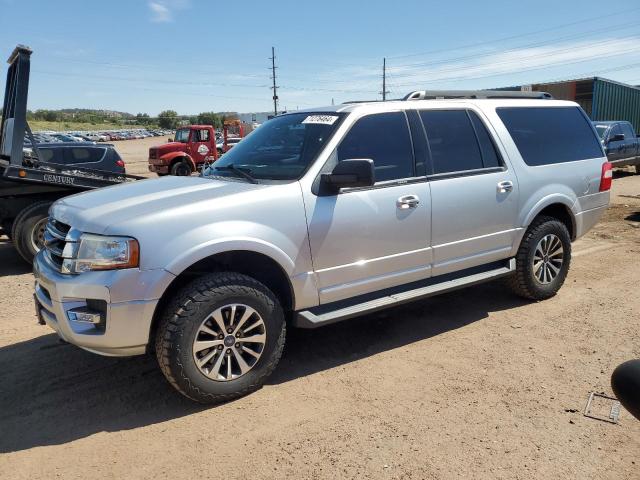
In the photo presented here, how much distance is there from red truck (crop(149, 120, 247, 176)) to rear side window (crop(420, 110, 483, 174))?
18518 mm

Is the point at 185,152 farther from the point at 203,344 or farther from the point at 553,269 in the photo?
the point at 203,344

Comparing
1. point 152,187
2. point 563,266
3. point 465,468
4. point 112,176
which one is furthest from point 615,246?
point 112,176

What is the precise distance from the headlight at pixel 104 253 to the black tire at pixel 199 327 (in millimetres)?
389

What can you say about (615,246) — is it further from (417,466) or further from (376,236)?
(417,466)

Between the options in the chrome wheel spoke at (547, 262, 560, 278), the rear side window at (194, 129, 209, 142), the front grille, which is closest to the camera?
the front grille

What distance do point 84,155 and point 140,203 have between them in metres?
9.31

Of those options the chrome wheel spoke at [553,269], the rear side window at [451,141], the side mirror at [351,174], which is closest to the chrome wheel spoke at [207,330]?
the side mirror at [351,174]

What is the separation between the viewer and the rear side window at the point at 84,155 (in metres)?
11.3

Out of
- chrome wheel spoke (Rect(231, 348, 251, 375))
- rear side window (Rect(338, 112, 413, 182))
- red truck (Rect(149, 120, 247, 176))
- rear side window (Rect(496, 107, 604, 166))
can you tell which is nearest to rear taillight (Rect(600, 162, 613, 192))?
rear side window (Rect(496, 107, 604, 166))

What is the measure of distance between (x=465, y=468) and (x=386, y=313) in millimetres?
2372

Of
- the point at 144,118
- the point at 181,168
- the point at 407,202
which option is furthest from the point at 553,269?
the point at 144,118

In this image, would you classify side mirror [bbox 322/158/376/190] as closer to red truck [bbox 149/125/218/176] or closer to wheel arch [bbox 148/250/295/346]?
wheel arch [bbox 148/250/295/346]

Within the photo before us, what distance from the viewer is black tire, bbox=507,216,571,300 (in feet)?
16.0

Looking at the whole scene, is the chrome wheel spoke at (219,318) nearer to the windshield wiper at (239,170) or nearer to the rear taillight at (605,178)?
the windshield wiper at (239,170)
